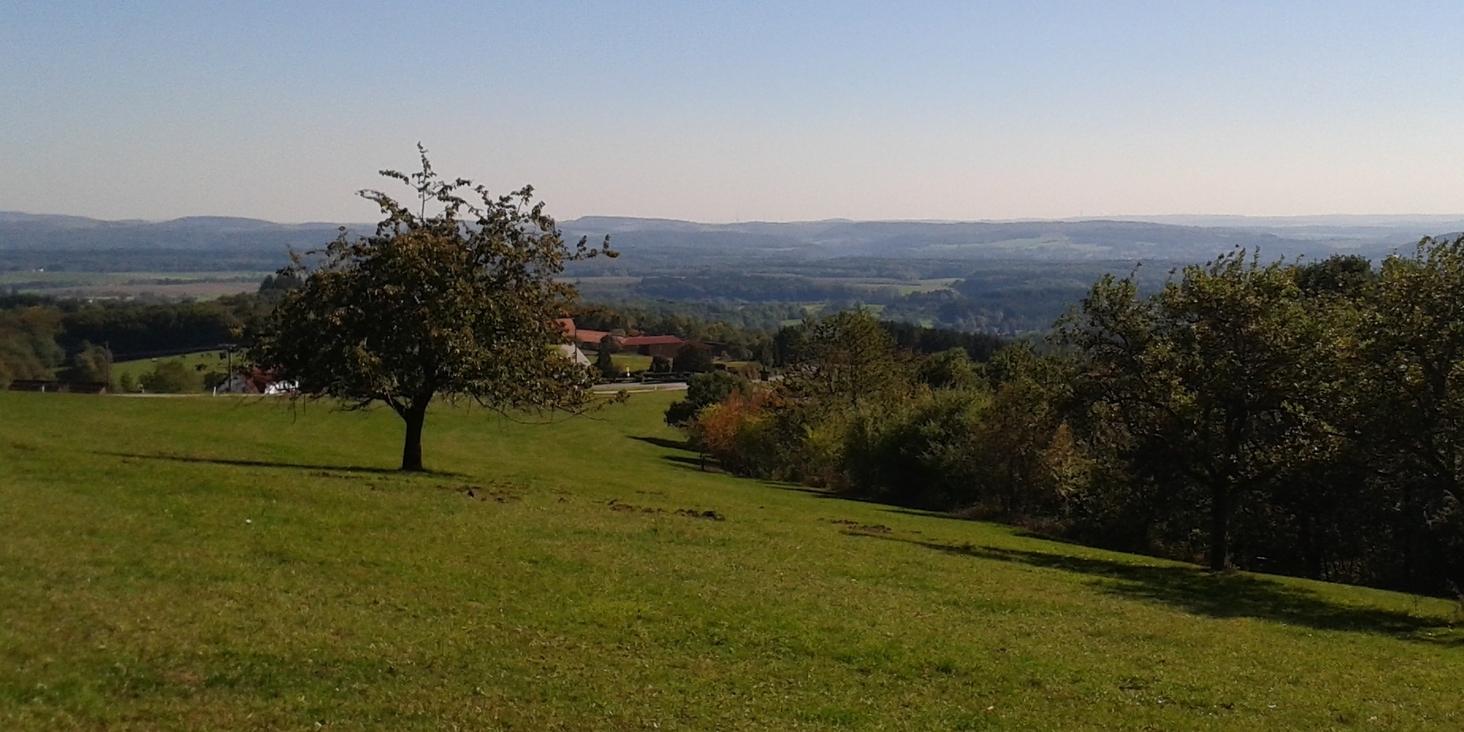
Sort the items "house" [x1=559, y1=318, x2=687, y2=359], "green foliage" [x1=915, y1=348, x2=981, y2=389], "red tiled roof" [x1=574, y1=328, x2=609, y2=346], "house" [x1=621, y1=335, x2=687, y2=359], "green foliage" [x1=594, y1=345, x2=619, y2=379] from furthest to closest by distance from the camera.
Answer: "red tiled roof" [x1=574, y1=328, x2=609, y2=346]
"house" [x1=559, y1=318, x2=687, y2=359]
"house" [x1=621, y1=335, x2=687, y2=359]
"green foliage" [x1=594, y1=345, x2=619, y2=379]
"green foliage" [x1=915, y1=348, x2=981, y2=389]

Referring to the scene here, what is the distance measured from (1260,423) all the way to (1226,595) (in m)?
7.15

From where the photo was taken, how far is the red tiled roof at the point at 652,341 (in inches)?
6447

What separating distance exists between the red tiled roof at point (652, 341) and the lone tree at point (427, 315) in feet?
396

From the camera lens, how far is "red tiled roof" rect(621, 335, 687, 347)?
163750mm

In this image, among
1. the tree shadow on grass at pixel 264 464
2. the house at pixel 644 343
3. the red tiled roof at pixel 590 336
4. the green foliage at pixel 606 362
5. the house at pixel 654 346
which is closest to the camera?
the tree shadow on grass at pixel 264 464

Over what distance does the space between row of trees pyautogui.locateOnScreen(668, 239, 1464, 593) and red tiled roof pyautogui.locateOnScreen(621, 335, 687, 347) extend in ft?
361

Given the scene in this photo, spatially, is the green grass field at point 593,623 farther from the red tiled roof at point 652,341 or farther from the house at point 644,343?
the red tiled roof at point 652,341

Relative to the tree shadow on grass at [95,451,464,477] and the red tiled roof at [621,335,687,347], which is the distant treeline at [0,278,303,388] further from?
the tree shadow on grass at [95,451,464,477]

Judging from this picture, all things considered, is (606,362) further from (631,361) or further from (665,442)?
(665,442)

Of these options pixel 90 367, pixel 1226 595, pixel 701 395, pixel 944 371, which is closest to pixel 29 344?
pixel 90 367

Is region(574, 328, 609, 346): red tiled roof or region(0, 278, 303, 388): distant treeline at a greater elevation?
region(0, 278, 303, 388): distant treeline

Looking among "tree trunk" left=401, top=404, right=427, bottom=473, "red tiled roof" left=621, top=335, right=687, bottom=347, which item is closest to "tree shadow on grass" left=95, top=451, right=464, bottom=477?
"tree trunk" left=401, top=404, right=427, bottom=473

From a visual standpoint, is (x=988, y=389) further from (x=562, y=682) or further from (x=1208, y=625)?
(x=562, y=682)

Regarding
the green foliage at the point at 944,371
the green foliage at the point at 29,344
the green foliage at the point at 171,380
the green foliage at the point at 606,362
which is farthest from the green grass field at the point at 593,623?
the green foliage at the point at 606,362
